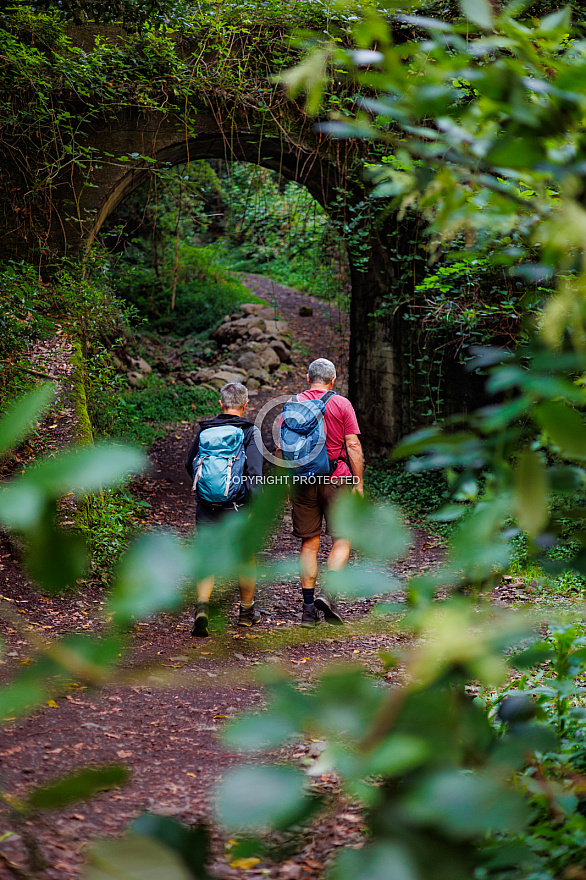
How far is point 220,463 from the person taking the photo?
14.8ft

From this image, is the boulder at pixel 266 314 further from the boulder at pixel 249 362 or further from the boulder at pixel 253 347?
the boulder at pixel 249 362

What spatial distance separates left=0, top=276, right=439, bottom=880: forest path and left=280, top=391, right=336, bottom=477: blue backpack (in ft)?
3.88

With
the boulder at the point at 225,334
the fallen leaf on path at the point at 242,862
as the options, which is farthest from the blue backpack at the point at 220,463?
the boulder at the point at 225,334

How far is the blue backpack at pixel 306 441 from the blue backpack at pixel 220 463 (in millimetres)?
379

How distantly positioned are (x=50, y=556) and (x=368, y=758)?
304mm

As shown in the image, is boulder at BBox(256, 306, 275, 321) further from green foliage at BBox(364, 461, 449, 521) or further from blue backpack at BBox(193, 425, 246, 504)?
blue backpack at BBox(193, 425, 246, 504)

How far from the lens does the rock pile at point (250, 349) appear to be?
13.5m

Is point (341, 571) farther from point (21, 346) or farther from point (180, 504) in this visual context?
point (180, 504)

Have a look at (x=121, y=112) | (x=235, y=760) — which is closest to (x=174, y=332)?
(x=121, y=112)

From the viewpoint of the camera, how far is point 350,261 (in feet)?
27.7

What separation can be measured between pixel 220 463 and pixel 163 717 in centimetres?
168

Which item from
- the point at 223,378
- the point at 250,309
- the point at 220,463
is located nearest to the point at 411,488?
the point at 220,463

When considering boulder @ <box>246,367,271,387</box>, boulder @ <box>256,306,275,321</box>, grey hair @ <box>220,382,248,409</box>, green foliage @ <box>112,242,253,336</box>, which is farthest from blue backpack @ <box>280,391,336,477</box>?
boulder @ <box>256,306,275,321</box>

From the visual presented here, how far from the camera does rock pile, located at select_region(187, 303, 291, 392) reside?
13539mm
